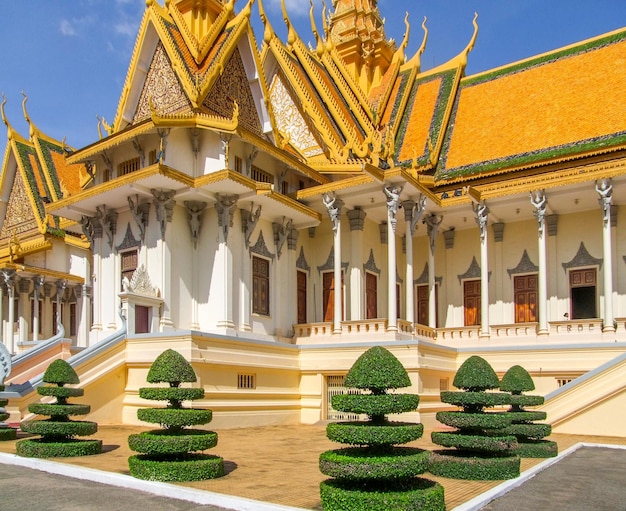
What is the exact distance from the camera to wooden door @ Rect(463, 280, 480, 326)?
74.9ft

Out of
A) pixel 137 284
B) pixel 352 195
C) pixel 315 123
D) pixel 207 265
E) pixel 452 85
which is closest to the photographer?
pixel 137 284

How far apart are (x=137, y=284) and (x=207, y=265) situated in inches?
77.9

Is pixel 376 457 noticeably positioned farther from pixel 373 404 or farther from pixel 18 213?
pixel 18 213

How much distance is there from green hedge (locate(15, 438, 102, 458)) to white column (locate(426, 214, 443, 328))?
12.6m

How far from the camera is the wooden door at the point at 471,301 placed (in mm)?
22828

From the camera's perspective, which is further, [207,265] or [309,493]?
[207,265]

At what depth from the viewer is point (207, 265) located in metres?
18.4

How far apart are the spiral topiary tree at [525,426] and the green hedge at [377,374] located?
4371mm

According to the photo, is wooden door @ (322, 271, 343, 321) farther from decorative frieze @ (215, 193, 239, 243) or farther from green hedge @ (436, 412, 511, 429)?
green hedge @ (436, 412, 511, 429)

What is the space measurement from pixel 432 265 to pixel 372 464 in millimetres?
15291

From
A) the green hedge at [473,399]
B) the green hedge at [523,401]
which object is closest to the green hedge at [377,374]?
the green hedge at [473,399]

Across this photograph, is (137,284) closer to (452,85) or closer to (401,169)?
(401,169)

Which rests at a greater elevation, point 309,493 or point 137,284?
point 137,284

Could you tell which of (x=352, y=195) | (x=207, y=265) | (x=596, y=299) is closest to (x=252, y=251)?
(x=207, y=265)
